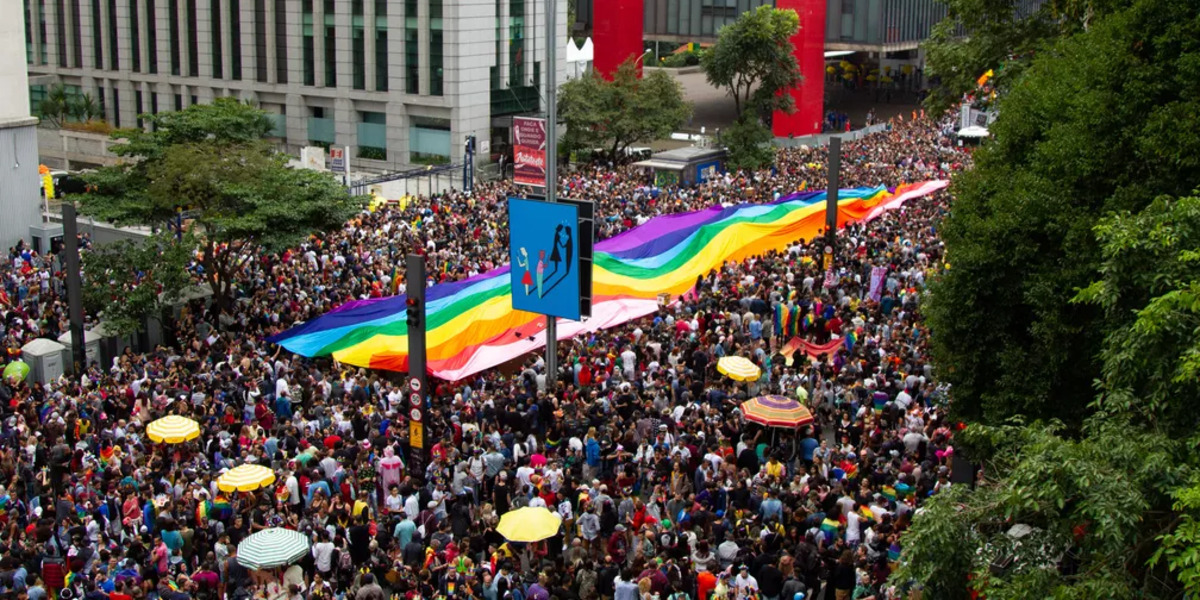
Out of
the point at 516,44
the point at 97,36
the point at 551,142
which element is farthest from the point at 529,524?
the point at 97,36

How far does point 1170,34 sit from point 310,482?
1256 cm

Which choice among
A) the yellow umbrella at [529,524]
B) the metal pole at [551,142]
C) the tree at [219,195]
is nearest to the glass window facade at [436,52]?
the tree at [219,195]

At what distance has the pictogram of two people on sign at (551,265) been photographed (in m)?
22.3

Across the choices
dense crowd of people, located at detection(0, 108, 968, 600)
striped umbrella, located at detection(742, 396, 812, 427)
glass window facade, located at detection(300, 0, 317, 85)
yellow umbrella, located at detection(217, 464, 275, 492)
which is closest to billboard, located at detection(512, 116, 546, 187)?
dense crowd of people, located at detection(0, 108, 968, 600)

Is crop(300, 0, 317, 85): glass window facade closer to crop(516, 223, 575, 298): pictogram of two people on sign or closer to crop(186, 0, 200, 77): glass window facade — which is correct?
crop(186, 0, 200, 77): glass window facade

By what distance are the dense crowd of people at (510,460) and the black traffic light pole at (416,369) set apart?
0.38m

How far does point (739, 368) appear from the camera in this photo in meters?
21.9

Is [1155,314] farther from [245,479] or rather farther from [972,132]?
[972,132]

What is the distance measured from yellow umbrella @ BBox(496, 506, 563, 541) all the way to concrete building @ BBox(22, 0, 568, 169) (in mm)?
38330

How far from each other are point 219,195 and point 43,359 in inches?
243

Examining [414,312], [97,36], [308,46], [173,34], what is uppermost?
[173,34]

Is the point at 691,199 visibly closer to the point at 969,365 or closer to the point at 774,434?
the point at 774,434

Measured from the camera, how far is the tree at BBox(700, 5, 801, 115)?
164 ft

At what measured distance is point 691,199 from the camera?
40.9m
